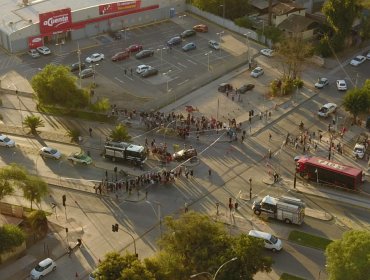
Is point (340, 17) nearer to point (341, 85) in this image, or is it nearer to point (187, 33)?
point (341, 85)

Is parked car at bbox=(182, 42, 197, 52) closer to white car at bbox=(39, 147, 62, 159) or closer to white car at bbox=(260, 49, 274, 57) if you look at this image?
white car at bbox=(260, 49, 274, 57)

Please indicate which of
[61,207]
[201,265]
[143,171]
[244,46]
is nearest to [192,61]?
[244,46]

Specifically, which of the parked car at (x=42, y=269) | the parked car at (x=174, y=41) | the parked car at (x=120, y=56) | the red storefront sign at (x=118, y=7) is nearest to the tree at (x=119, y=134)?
the parked car at (x=42, y=269)

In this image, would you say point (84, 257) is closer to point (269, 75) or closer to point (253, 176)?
point (253, 176)

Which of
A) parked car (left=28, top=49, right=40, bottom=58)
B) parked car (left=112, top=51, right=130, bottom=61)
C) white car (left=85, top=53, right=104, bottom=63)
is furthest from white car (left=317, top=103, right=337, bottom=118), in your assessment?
parked car (left=28, top=49, right=40, bottom=58)

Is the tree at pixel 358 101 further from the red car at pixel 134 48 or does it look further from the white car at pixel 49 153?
the red car at pixel 134 48

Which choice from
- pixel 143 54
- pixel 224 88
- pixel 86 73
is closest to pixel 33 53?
pixel 86 73
